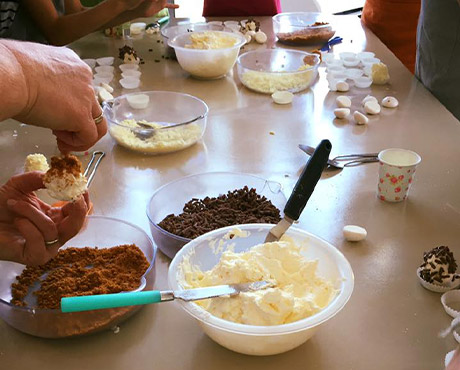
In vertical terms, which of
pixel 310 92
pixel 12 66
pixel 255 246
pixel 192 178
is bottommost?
pixel 310 92

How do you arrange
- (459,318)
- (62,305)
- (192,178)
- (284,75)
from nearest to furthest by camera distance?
(62,305) → (459,318) → (192,178) → (284,75)

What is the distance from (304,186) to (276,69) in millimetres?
1421

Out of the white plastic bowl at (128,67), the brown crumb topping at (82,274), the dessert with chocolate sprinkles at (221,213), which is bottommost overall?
the white plastic bowl at (128,67)

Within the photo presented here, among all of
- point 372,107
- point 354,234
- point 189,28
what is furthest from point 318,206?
point 189,28

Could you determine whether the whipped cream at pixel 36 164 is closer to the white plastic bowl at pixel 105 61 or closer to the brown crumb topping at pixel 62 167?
the brown crumb topping at pixel 62 167

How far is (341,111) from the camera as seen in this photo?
195 cm

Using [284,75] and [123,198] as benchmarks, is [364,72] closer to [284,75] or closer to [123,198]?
[284,75]

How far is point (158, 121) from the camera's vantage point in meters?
1.96

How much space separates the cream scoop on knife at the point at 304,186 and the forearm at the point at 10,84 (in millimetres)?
540

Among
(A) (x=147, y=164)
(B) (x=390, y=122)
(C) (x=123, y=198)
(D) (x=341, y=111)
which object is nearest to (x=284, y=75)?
(D) (x=341, y=111)

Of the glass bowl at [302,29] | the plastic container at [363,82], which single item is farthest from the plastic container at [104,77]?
the plastic container at [363,82]

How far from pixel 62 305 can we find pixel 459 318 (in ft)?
2.34

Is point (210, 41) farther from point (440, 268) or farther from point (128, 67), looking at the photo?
point (440, 268)

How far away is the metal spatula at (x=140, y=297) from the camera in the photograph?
0.91 metres
